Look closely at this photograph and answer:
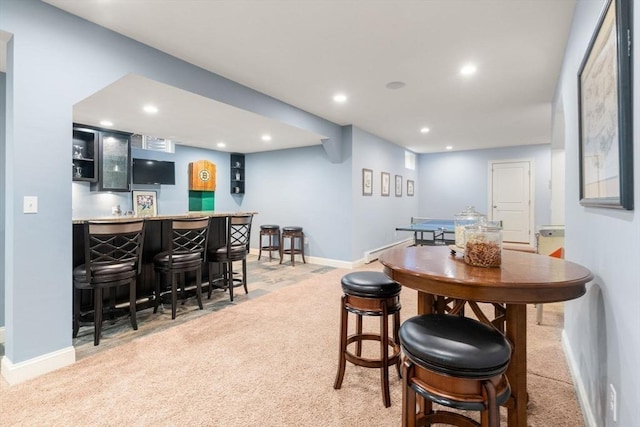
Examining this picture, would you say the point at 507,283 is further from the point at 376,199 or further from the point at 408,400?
the point at 376,199

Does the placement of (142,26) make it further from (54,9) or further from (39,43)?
(39,43)

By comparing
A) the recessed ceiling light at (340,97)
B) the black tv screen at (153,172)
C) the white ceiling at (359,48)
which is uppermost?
the recessed ceiling light at (340,97)

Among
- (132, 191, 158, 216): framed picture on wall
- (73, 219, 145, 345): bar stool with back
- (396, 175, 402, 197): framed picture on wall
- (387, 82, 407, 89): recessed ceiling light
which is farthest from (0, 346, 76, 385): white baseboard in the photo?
(396, 175, 402, 197): framed picture on wall

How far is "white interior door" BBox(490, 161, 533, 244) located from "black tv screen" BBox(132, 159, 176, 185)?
7467 millimetres

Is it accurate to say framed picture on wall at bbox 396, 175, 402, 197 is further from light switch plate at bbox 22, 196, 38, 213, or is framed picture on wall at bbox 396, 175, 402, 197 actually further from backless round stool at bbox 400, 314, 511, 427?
light switch plate at bbox 22, 196, 38, 213

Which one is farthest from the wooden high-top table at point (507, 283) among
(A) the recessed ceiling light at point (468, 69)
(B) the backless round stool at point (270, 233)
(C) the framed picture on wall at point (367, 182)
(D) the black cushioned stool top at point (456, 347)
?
(B) the backless round stool at point (270, 233)

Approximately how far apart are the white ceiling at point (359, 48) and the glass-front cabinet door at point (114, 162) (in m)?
0.70

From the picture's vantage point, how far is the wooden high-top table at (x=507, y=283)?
1.09 meters

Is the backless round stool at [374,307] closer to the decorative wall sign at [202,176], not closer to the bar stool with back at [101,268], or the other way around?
the bar stool with back at [101,268]

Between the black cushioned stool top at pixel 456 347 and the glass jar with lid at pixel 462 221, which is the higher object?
the glass jar with lid at pixel 462 221

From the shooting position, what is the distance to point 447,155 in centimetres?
823

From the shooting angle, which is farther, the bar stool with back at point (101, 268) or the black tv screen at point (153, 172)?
the black tv screen at point (153, 172)

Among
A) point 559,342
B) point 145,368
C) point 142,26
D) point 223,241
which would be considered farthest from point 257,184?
point 559,342

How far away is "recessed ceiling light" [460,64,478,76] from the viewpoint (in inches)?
120
